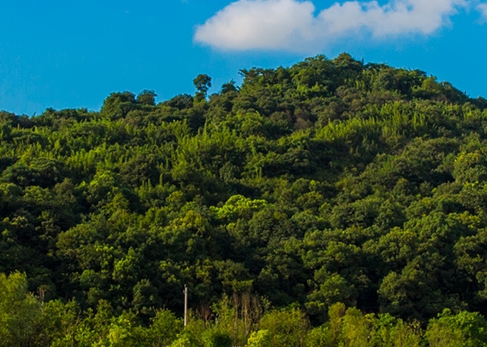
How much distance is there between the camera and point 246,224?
40438mm

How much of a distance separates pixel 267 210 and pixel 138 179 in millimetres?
9015

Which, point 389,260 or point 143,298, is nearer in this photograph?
point 143,298

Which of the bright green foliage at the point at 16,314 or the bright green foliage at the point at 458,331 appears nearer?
the bright green foliage at the point at 16,314

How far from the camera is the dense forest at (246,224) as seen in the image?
25750 millimetres

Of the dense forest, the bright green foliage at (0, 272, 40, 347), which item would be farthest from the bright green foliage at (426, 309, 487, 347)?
the bright green foliage at (0, 272, 40, 347)

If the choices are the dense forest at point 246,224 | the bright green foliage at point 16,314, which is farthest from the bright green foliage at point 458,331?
the bright green foliage at point 16,314

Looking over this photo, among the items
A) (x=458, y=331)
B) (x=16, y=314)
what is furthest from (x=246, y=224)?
(x=16, y=314)

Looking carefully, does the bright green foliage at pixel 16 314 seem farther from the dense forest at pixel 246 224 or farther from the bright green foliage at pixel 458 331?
the bright green foliage at pixel 458 331

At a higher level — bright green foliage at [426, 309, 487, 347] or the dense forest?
the dense forest

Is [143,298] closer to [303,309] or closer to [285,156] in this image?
[303,309]

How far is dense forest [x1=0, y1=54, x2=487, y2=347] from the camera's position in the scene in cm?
2575

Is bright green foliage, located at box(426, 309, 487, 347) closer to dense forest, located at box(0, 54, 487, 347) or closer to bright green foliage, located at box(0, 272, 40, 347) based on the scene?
dense forest, located at box(0, 54, 487, 347)

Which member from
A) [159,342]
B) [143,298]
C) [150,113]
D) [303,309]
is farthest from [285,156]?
[159,342]

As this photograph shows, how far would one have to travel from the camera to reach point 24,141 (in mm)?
49812
